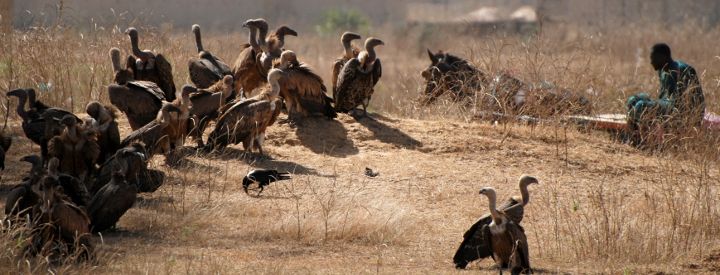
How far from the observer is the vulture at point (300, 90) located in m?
11.8

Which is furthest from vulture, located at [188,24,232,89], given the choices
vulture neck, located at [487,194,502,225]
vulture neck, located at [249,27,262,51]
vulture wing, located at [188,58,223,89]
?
vulture neck, located at [487,194,502,225]

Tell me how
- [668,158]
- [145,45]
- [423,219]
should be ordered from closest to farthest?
[423,219] < [668,158] < [145,45]

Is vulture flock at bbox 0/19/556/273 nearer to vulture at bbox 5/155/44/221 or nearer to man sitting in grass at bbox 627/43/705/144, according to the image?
vulture at bbox 5/155/44/221

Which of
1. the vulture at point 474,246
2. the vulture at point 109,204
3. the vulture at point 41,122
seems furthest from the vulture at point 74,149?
the vulture at point 474,246

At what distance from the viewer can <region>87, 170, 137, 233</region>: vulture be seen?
25.8 ft

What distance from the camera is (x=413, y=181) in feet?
34.3

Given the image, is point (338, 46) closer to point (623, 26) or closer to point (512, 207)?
point (623, 26)

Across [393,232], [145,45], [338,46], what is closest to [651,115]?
[393,232]

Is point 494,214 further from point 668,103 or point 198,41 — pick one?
point 198,41

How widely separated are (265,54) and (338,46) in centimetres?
1360

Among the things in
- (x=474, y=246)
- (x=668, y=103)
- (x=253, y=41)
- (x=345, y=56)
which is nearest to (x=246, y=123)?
(x=253, y=41)

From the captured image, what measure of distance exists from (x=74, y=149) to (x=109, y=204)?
1296 mm

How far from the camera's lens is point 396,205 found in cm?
958

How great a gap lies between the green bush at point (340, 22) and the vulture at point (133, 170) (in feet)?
64.4
